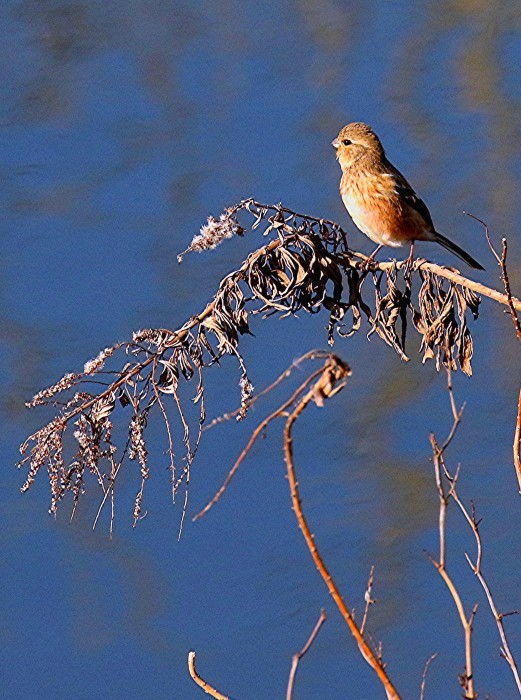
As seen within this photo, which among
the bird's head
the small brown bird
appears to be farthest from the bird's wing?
the bird's head

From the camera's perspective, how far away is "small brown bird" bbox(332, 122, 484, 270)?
4094 millimetres

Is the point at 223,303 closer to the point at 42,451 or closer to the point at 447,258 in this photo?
the point at 42,451

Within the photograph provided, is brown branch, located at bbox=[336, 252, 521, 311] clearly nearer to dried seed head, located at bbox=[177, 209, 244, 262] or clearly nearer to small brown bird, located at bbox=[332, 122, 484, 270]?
dried seed head, located at bbox=[177, 209, 244, 262]

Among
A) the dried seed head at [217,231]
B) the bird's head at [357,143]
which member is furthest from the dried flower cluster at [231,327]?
the bird's head at [357,143]

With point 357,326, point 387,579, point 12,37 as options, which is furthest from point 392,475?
point 12,37

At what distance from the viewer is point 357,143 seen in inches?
168

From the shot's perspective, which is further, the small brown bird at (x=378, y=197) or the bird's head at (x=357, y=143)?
the bird's head at (x=357, y=143)

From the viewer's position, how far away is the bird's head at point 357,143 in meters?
4.24

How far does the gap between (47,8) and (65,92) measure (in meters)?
0.87

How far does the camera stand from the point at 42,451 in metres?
2.44

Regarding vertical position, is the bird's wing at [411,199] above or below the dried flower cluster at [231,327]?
above

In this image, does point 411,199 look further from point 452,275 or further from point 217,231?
point 217,231

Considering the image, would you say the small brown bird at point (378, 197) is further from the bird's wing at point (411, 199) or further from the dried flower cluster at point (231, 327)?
the dried flower cluster at point (231, 327)

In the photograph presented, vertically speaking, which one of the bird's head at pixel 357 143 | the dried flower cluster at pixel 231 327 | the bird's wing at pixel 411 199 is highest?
the bird's head at pixel 357 143
